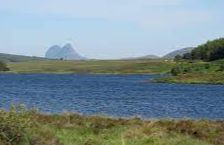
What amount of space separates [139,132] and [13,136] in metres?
6.17

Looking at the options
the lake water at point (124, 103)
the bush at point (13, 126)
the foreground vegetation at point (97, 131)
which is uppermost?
the bush at point (13, 126)

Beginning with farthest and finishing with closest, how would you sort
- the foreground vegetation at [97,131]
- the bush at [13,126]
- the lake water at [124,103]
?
the lake water at [124,103] → the foreground vegetation at [97,131] → the bush at [13,126]

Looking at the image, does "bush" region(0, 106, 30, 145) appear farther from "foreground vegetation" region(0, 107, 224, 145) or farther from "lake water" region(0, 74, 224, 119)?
"lake water" region(0, 74, 224, 119)

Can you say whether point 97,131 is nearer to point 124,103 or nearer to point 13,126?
point 13,126

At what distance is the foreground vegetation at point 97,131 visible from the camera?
75.6ft

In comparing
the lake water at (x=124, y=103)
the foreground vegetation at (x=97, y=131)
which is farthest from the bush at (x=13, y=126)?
the lake water at (x=124, y=103)

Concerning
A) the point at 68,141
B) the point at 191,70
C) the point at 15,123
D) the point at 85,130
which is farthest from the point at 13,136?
the point at 191,70

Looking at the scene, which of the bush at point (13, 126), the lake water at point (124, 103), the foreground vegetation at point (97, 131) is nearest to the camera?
the bush at point (13, 126)

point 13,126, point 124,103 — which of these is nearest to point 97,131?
point 13,126

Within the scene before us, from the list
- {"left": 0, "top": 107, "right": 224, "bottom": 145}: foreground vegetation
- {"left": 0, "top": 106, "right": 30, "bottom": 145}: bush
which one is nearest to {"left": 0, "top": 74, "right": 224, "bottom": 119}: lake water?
{"left": 0, "top": 107, "right": 224, "bottom": 145}: foreground vegetation

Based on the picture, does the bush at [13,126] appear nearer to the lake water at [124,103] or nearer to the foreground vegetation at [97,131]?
the foreground vegetation at [97,131]

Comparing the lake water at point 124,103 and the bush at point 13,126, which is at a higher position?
the bush at point 13,126

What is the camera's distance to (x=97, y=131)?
27.6 metres

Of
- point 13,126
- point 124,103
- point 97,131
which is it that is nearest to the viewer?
point 13,126
